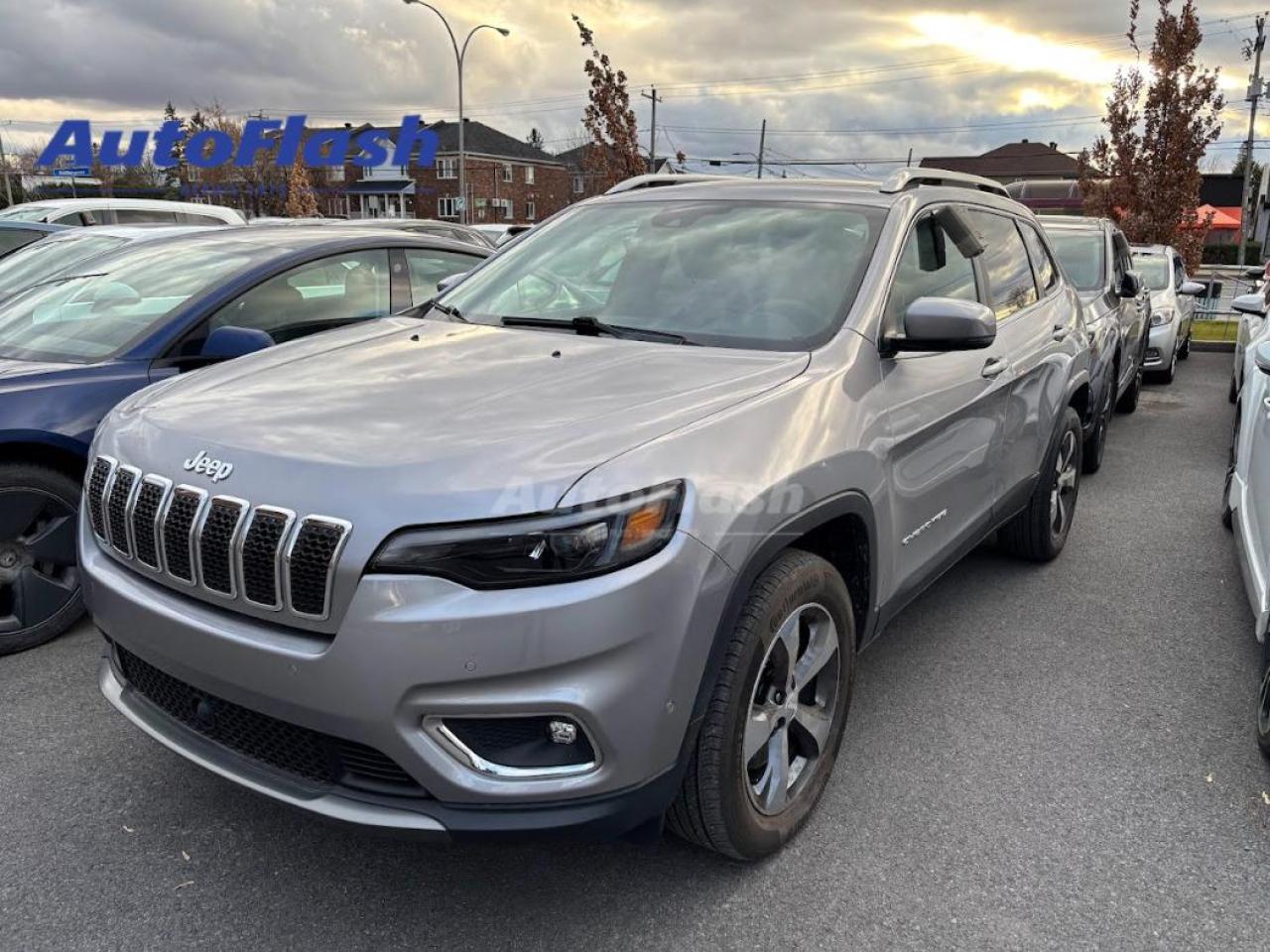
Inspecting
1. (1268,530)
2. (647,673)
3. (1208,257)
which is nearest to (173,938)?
(647,673)

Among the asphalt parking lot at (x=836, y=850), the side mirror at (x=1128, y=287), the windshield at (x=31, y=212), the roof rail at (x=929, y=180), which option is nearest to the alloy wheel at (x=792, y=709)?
the asphalt parking lot at (x=836, y=850)

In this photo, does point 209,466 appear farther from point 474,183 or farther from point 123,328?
point 474,183

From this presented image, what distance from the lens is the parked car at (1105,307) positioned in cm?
648

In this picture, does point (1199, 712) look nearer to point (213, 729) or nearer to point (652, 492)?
point (652, 492)

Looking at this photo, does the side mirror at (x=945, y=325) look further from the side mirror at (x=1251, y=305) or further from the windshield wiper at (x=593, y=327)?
the side mirror at (x=1251, y=305)

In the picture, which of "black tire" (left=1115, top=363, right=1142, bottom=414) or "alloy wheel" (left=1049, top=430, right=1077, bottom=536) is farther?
"black tire" (left=1115, top=363, right=1142, bottom=414)

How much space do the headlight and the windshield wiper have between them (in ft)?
3.81

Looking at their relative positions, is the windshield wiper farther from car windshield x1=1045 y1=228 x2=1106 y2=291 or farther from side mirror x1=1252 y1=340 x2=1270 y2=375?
car windshield x1=1045 y1=228 x2=1106 y2=291

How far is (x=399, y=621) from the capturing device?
1980mm

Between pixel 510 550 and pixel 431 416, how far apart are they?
1.77 feet

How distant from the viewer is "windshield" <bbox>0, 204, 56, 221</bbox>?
11.8 m

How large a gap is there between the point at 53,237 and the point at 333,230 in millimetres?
2564

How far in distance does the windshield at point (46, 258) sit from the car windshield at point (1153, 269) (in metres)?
10.9

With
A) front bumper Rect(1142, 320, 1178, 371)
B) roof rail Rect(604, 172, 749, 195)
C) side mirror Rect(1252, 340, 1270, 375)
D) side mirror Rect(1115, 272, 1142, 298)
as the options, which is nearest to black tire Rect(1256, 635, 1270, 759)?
side mirror Rect(1252, 340, 1270, 375)
